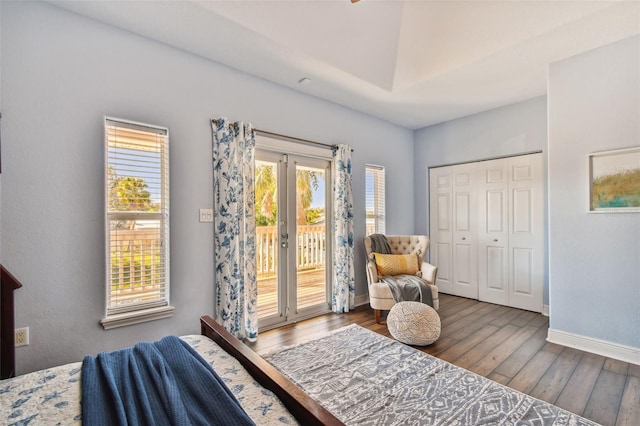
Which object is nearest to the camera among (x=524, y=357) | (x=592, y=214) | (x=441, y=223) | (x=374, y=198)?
(x=524, y=357)

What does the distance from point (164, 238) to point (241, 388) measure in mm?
1797

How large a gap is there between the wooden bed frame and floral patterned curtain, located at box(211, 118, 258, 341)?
45.9 inches

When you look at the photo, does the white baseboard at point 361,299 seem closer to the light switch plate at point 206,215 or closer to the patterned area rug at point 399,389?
the patterned area rug at point 399,389

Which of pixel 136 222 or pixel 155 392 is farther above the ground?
pixel 136 222

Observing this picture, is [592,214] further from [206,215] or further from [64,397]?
[64,397]

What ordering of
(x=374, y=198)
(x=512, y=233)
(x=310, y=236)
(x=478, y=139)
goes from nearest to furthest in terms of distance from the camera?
(x=310, y=236) < (x=512, y=233) < (x=478, y=139) < (x=374, y=198)

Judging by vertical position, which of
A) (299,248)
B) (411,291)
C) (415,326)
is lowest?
(415,326)

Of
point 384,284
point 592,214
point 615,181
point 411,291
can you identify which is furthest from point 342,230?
point 615,181

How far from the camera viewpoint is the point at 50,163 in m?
2.05

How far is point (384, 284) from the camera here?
3.33m

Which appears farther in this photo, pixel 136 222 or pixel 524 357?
pixel 524 357

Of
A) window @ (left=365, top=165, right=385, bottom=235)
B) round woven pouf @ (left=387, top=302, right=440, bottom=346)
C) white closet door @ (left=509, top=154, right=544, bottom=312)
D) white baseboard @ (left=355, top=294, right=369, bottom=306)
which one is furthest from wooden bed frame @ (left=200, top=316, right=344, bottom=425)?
white closet door @ (left=509, top=154, right=544, bottom=312)

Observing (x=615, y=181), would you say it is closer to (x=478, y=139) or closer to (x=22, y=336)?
(x=478, y=139)

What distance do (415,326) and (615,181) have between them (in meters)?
2.25
